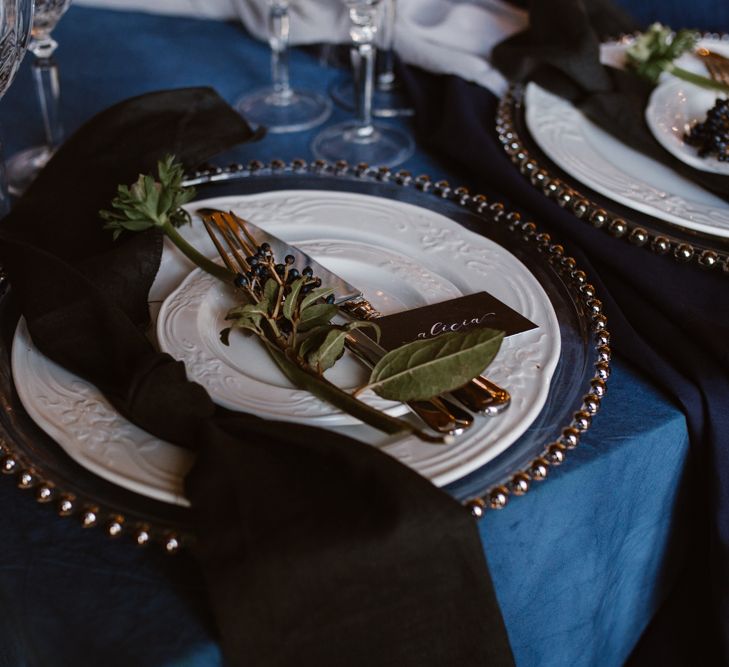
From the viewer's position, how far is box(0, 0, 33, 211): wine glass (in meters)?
0.59

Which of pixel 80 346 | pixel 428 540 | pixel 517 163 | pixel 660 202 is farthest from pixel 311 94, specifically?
pixel 428 540

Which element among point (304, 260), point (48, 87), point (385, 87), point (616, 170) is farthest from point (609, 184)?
point (48, 87)

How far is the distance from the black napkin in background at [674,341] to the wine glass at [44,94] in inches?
14.6

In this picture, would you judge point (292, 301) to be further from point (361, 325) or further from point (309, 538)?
point (309, 538)

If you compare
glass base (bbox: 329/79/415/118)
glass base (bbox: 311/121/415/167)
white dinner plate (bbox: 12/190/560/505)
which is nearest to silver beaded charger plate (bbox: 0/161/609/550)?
white dinner plate (bbox: 12/190/560/505)

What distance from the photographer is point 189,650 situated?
0.43m

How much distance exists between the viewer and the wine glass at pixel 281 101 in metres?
0.96

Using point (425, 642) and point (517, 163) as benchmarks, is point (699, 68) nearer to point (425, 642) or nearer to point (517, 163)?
point (517, 163)

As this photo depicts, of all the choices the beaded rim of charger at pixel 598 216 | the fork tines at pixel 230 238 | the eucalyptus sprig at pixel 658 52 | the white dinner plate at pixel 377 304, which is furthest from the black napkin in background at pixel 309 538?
the eucalyptus sprig at pixel 658 52

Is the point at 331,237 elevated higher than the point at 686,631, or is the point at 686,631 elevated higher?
the point at 331,237

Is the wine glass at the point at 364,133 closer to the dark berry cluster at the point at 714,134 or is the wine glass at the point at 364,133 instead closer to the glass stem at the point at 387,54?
the glass stem at the point at 387,54

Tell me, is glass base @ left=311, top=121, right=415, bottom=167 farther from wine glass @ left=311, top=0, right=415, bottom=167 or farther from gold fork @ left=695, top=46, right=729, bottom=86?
gold fork @ left=695, top=46, right=729, bottom=86

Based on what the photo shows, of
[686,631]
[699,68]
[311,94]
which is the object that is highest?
[699,68]

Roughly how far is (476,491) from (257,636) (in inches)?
5.3
